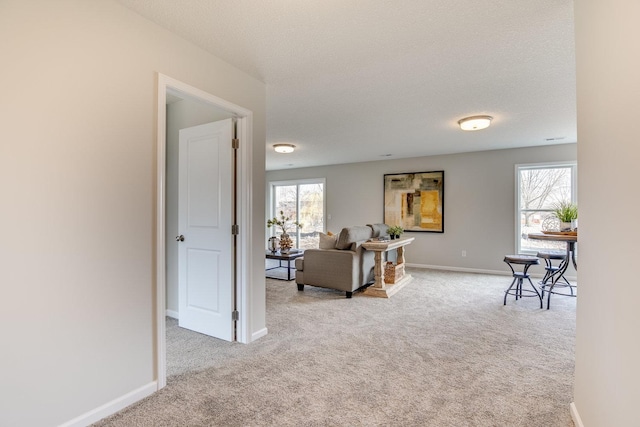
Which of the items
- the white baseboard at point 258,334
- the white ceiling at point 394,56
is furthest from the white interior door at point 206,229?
the white ceiling at point 394,56

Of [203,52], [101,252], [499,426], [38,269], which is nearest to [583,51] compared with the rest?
[499,426]

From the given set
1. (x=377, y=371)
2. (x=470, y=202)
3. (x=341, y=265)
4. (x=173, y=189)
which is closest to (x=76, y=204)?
(x=173, y=189)

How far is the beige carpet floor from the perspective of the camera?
1.78 metres

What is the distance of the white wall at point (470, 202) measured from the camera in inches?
227

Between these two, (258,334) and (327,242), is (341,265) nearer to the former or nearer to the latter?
(327,242)

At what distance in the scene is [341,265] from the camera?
4.30m

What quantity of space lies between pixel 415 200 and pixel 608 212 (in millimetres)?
5438

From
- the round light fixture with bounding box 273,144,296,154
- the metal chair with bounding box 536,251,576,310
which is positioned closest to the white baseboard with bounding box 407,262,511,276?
the metal chair with bounding box 536,251,576,310

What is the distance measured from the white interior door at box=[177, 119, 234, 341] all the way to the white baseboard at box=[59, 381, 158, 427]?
875mm

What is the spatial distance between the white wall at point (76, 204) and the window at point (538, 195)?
19.6 feet

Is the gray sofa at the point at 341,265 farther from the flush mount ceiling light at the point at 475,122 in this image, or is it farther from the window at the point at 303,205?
the window at the point at 303,205

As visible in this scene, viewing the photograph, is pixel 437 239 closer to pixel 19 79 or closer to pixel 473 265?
pixel 473 265

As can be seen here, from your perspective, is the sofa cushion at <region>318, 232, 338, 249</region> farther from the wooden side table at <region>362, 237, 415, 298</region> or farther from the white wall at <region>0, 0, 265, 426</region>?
the white wall at <region>0, 0, 265, 426</region>

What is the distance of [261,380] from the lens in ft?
7.09
